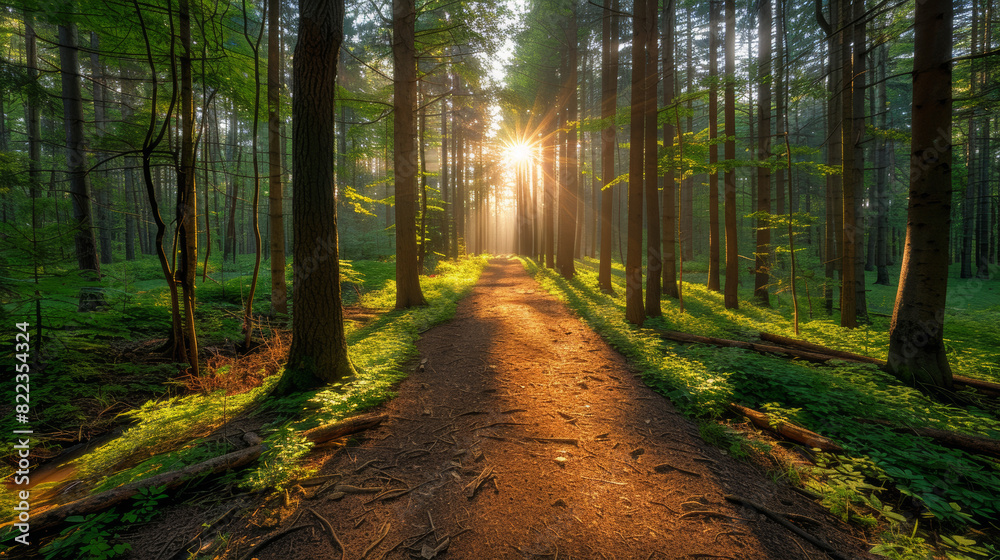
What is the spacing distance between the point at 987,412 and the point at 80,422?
36.2ft

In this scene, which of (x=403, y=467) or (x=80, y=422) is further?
(x=80, y=422)

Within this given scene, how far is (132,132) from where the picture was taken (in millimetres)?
8273

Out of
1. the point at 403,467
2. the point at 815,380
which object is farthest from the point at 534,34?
the point at 403,467

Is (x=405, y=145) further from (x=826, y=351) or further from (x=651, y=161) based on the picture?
(x=826, y=351)

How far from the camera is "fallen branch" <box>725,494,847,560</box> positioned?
228 cm

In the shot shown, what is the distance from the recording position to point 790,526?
2.51m

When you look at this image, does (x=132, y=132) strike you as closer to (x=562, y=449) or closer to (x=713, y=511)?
(x=562, y=449)

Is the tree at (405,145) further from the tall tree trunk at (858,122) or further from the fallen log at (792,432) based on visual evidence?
the tall tree trunk at (858,122)

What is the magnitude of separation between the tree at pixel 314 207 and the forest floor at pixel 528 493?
1.29m

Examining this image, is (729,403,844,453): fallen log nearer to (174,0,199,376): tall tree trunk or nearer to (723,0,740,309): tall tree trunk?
(174,0,199,376): tall tree trunk

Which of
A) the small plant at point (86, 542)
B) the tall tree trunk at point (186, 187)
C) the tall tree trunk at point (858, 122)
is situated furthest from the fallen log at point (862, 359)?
the tall tree trunk at point (186, 187)

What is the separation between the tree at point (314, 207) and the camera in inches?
179

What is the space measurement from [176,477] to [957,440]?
22.8 ft

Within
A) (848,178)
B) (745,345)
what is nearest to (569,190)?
(848,178)
